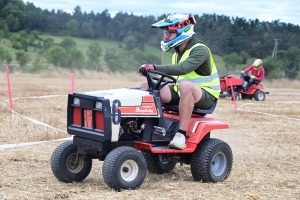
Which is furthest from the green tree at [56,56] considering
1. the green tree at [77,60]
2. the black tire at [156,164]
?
the black tire at [156,164]

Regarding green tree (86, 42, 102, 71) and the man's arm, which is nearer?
the man's arm

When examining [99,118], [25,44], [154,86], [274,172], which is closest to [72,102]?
[99,118]

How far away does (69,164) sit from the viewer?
259 inches

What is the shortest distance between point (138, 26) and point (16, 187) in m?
51.0

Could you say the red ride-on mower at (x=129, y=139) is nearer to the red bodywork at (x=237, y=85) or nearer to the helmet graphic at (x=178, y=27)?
the helmet graphic at (x=178, y=27)

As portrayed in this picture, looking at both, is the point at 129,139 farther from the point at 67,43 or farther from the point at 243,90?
the point at 67,43

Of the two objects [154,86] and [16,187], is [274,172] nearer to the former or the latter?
[154,86]

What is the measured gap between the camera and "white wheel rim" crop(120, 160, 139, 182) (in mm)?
6066

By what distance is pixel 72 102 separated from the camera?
6.44 meters

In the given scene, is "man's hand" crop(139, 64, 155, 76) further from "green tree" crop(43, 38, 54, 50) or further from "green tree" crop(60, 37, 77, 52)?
"green tree" crop(43, 38, 54, 50)

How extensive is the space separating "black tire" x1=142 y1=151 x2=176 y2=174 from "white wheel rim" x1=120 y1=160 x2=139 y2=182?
3.95 ft

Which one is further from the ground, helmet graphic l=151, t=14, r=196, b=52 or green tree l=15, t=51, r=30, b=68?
helmet graphic l=151, t=14, r=196, b=52

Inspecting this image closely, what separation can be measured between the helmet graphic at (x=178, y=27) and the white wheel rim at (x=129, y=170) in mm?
1592

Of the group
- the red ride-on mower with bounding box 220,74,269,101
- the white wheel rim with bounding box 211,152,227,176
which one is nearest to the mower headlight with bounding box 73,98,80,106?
the white wheel rim with bounding box 211,152,227,176
